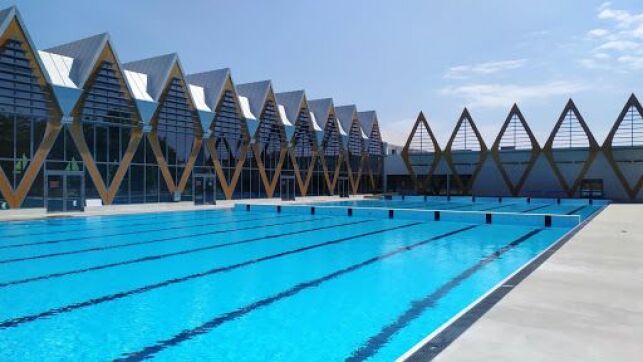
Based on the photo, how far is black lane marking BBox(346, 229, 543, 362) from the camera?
5062 mm

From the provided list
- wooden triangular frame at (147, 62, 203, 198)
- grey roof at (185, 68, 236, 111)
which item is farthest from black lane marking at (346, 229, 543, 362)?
grey roof at (185, 68, 236, 111)

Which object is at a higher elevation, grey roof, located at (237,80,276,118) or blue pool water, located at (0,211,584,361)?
grey roof, located at (237,80,276,118)

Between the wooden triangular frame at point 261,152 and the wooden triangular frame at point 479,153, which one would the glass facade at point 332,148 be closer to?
the wooden triangular frame at point 261,152

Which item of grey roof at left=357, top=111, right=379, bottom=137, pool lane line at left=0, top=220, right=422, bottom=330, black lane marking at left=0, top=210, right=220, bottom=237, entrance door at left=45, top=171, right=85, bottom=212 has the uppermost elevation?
grey roof at left=357, top=111, right=379, bottom=137

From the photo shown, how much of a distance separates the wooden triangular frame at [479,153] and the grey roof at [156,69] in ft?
88.9

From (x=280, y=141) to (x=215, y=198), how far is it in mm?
8643

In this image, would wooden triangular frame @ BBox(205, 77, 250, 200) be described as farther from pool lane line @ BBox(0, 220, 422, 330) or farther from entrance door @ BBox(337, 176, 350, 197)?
pool lane line @ BBox(0, 220, 422, 330)

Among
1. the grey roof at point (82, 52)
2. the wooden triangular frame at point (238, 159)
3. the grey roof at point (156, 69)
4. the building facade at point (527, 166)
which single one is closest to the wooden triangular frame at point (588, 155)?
the building facade at point (527, 166)

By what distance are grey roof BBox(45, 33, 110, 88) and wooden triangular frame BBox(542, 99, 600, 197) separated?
34.9 metres

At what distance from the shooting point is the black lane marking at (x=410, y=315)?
506cm

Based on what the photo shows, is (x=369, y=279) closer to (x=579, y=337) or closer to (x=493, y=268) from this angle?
(x=493, y=268)

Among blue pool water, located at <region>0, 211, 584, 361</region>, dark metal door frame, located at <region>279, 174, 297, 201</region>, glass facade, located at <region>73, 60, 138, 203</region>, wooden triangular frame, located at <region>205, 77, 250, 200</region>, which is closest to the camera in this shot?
blue pool water, located at <region>0, 211, 584, 361</region>

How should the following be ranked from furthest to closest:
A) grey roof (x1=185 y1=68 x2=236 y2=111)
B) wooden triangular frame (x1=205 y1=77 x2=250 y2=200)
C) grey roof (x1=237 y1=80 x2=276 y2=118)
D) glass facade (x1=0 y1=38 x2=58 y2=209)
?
grey roof (x1=237 y1=80 x2=276 y2=118), grey roof (x1=185 y1=68 x2=236 y2=111), wooden triangular frame (x1=205 y1=77 x2=250 y2=200), glass facade (x1=0 y1=38 x2=58 y2=209)

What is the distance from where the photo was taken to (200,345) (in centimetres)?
517
